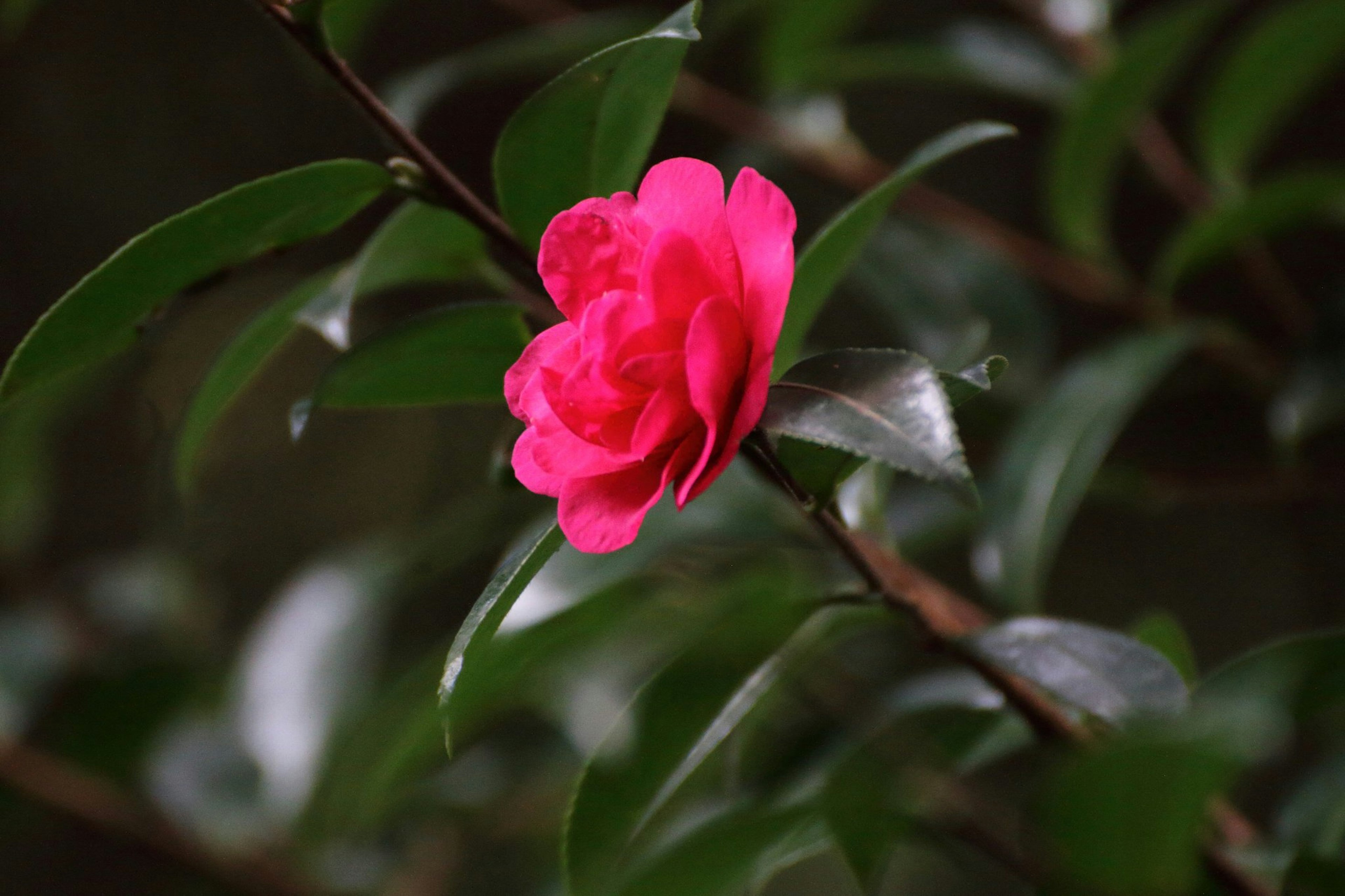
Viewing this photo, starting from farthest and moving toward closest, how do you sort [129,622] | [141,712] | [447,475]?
[447,475] < [129,622] < [141,712]

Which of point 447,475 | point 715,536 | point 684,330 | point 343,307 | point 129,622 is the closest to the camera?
point 684,330

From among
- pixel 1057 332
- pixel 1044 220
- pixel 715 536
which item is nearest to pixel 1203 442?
pixel 1057 332

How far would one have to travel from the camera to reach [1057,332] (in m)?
1.48

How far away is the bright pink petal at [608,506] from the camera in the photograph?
344 millimetres

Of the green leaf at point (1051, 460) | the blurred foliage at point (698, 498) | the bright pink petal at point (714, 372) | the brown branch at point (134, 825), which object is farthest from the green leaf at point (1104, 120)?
the brown branch at point (134, 825)

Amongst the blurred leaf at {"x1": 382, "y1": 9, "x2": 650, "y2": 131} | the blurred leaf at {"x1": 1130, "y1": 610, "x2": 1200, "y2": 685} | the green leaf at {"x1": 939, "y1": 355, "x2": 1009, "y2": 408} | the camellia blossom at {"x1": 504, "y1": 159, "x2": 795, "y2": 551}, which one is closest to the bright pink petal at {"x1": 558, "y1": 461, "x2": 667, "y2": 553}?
the camellia blossom at {"x1": 504, "y1": 159, "x2": 795, "y2": 551}

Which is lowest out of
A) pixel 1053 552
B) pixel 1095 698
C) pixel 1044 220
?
pixel 1053 552

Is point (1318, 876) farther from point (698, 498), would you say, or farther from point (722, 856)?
point (698, 498)

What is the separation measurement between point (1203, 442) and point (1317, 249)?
28 cm

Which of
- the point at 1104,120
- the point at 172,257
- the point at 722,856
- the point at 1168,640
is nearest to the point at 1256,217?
the point at 1104,120

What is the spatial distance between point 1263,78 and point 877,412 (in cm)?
79

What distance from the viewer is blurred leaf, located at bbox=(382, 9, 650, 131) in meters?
0.82

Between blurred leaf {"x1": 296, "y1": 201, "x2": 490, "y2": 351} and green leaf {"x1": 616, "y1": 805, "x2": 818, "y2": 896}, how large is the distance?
0.96 feet

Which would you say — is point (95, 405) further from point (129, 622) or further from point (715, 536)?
point (715, 536)
